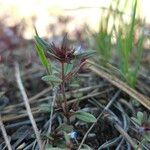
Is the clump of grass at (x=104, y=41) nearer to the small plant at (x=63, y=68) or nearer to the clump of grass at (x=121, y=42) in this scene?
the clump of grass at (x=121, y=42)

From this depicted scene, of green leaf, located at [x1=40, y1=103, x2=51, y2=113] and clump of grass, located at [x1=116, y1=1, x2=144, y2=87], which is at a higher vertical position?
clump of grass, located at [x1=116, y1=1, x2=144, y2=87]

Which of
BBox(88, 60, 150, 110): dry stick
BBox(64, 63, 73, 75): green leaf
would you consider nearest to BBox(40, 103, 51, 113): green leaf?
BBox(64, 63, 73, 75): green leaf

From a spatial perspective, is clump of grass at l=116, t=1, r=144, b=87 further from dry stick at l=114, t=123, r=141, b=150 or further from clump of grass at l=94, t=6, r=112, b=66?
dry stick at l=114, t=123, r=141, b=150

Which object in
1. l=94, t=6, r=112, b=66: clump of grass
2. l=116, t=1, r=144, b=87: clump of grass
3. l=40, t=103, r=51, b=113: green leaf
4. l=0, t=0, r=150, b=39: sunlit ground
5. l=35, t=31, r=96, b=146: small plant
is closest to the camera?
l=35, t=31, r=96, b=146: small plant

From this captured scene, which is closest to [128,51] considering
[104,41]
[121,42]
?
[121,42]

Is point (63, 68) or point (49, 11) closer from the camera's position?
point (63, 68)

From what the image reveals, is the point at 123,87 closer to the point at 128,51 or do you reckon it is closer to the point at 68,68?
the point at 128,51

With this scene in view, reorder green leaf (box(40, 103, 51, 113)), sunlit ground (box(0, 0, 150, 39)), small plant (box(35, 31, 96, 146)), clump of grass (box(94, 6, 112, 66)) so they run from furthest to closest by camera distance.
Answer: sunlit ground (box(0, 0, 150, 39))
clump of grass (box(94, 6, 112, 66))
green leaf (box(40, 103, 51, 113))
small plant (box(35, 31, 96, 146))

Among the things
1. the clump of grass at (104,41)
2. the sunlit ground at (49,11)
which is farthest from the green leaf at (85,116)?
the sunlit ground at (49,11)

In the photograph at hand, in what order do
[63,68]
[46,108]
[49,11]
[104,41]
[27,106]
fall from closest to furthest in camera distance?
[63,68] < [46,108] < [27,106] < [104,41] < [49,11]
